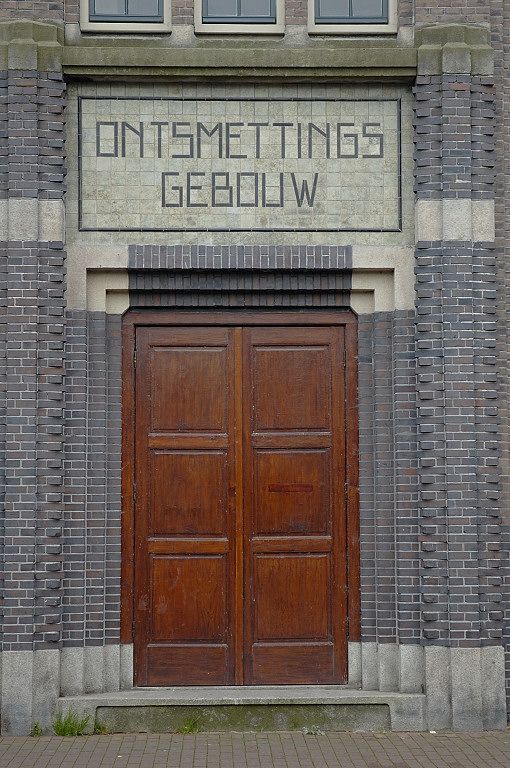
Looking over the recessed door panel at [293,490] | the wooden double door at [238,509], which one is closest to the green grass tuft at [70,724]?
the wooden double door at [238,509]

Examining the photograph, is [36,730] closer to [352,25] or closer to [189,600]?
[189,600]

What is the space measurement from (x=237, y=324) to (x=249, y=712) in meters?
3.21

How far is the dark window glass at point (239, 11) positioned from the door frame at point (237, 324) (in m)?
2.48

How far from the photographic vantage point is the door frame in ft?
27.3

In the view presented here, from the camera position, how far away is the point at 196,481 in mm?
8383

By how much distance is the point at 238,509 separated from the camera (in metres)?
8.37

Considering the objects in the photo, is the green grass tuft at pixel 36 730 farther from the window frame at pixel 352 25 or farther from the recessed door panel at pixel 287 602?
the window frame at pixel 352 25

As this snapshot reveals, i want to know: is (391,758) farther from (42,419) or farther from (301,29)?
(301,29)

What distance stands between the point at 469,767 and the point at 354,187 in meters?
4.65

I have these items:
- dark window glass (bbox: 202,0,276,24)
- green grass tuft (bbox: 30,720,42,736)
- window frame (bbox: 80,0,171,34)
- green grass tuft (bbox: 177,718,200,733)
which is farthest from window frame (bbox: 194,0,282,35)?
green grass tuft (bbox: 30,720,42,736)

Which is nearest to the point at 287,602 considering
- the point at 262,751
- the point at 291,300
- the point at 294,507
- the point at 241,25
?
the point at 294,507

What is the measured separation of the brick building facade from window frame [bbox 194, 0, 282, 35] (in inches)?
2.5

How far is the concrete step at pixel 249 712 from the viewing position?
7.86 meters

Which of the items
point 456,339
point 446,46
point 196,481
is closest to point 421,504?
point 456,339
